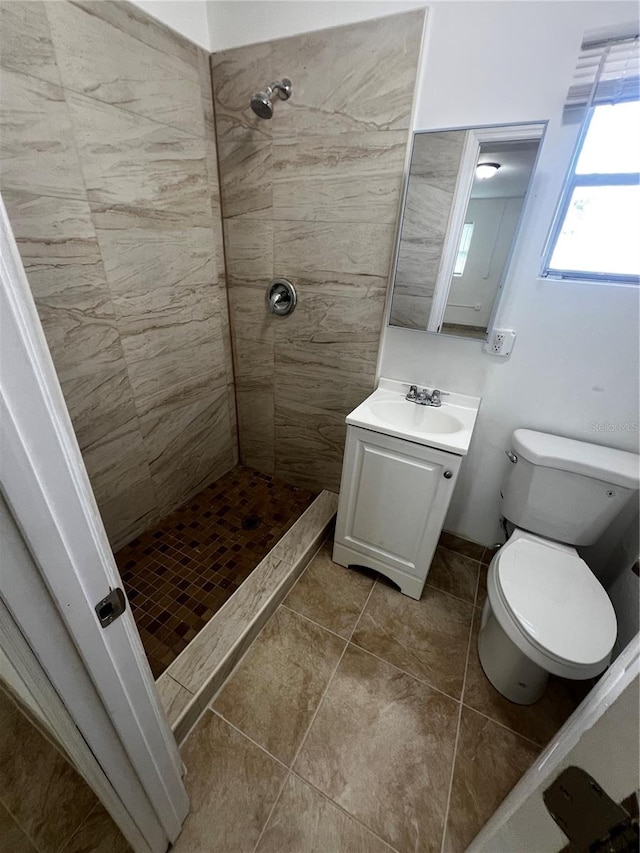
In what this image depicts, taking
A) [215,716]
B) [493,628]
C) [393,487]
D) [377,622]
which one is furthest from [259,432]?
[493,628]

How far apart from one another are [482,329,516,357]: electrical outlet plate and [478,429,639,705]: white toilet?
13.8 inches

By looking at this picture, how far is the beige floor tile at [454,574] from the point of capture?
1.61 m

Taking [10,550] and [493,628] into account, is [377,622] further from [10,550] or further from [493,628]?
[10,550]

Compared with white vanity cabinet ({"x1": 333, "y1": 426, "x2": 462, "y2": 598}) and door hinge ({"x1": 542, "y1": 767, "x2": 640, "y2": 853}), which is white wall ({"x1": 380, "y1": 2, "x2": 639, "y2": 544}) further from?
door hinge ({"x1": 542, "y1": 767, "x2": 640, "y2": 853})

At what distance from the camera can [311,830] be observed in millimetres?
942

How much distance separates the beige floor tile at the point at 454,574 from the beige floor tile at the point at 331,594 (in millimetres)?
329

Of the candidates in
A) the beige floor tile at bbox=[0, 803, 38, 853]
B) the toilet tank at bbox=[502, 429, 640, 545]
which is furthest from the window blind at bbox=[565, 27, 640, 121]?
the beige floor tile at bbox=[0, 803, 38, 853]

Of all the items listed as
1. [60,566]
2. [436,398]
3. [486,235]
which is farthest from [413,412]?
[60,566]

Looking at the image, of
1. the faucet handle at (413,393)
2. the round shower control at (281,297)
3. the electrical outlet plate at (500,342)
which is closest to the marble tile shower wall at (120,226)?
the round shower control at (281,297)

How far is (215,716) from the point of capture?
1152mm

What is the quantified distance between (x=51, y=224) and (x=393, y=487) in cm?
153

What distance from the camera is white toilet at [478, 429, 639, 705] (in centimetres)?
102

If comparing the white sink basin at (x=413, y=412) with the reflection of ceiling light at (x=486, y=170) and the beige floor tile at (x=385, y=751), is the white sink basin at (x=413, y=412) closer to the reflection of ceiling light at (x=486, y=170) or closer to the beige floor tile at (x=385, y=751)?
the reflection of ceiling light at (x=486, y=170)

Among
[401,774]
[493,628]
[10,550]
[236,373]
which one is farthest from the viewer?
[236,373]
